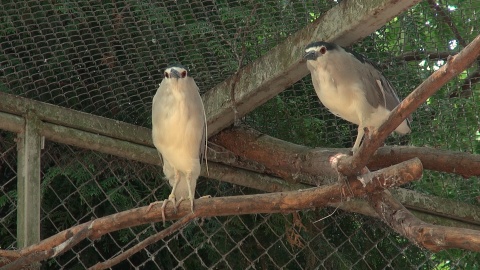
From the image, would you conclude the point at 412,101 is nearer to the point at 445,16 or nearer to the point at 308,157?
the point at 445,16

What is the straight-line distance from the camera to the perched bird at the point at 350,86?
2.72 metres

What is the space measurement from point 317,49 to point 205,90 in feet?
2.72

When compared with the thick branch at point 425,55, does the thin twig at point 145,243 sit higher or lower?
lower

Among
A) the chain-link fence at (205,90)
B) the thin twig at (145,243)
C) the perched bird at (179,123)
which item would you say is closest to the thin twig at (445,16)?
the chain-link fence at (205,90)

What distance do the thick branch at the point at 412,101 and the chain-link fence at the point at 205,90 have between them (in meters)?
0.69

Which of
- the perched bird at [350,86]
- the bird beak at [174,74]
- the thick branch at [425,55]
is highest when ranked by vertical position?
the thick branch at [425,55]

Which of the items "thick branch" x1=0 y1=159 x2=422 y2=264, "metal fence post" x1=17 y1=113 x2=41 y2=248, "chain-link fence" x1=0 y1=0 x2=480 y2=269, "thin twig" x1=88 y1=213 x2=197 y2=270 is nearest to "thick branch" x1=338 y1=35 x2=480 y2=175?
"thick branch" x1=0 y1=159 x2=422 y2=264

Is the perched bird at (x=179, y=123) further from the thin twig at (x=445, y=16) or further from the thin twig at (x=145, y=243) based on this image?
the thin twig at (x=445, y=16)

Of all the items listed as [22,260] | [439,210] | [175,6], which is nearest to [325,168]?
[439,210]

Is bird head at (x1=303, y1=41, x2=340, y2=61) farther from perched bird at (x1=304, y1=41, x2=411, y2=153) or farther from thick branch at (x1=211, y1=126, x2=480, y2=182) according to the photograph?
thick branch at (x1=211, y1=126, x2=480, y2=182)

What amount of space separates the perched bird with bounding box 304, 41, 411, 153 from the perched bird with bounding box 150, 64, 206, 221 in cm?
46

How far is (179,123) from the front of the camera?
287cm

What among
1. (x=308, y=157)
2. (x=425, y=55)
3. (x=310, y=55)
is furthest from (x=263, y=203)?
(x=425, y=55)

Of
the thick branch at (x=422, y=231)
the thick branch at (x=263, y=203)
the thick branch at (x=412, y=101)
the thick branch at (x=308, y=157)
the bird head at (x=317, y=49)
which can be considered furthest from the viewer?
the thick branch at (x=308, y=157)
